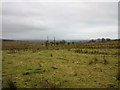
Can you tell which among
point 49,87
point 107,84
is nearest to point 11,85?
point 49,87

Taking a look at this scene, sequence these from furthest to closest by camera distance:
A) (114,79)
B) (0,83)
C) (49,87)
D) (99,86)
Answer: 1. (114,79)
2. (0,83)
3. (99,86)
4. (49,87)

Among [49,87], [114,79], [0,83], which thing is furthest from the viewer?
[114,79]

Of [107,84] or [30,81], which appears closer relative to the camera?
[107,84]

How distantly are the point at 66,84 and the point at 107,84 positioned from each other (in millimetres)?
2192

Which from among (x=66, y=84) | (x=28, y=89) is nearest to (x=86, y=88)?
(x=66, y=84)

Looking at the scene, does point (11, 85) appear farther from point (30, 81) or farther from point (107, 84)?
point (107, 84)

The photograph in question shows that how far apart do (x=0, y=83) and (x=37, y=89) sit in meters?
2.45

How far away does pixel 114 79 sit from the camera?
6828mm

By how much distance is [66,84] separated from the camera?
20.0 feet

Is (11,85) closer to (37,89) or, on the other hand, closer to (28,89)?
(28,89)

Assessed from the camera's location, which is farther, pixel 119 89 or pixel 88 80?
pixel 88 80

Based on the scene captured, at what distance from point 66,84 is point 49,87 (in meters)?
1.18

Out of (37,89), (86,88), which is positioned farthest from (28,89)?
(86,88)

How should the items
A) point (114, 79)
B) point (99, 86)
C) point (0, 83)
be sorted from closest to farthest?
point (99, 86), point (0, 83), point (114, 79)
